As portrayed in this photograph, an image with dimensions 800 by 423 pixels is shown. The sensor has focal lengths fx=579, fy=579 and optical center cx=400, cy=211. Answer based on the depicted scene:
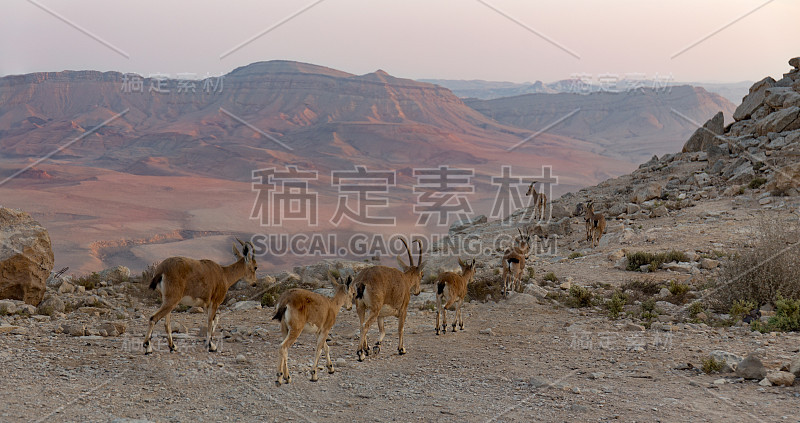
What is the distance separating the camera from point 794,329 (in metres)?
11.0

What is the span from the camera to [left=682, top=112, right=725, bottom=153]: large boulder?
39.9 metres

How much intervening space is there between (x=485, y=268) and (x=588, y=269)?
3499 mm

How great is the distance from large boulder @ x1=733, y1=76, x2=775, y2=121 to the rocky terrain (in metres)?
24.1

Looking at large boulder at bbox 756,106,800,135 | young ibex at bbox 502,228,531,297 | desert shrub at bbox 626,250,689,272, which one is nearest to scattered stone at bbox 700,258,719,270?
desert shrub at bbox 626,250,689,272

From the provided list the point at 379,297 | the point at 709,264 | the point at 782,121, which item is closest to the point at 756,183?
the point at 782,121

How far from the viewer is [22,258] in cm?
1344

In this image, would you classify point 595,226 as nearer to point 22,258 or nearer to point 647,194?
point 647,194

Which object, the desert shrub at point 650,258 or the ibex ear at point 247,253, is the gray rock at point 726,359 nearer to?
the desert shrub at point 650,258

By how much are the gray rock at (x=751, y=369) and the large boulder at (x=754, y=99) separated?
37561 mm

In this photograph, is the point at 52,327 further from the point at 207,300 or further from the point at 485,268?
the point at 485,268

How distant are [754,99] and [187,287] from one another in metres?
42.5

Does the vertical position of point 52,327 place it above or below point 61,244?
above

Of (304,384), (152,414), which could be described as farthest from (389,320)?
(152,414)

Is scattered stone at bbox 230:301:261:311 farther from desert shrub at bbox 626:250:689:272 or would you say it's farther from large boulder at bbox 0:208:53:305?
desert shrub at bbox 626:250:689:272
